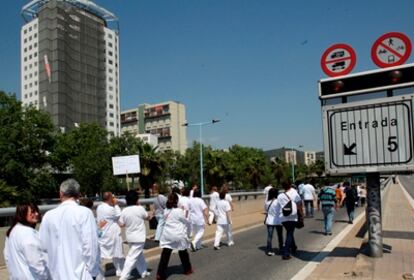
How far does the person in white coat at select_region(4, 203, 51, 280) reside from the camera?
473 cm

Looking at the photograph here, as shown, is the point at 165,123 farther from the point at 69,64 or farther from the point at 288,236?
the point at 288,236

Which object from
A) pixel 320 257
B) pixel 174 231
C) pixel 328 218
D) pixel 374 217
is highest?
pixel 374 217

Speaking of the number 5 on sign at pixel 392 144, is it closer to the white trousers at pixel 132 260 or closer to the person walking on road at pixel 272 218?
the person walking on road at pixel 272 218

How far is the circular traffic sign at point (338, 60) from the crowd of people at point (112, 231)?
3.32m

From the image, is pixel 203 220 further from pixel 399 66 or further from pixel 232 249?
pixel 399 66

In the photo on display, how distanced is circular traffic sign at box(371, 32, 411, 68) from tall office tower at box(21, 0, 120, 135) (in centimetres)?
10301

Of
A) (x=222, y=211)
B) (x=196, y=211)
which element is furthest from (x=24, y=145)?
(x=222, y=211)

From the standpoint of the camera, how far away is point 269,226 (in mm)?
11516

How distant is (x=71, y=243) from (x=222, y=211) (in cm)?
924

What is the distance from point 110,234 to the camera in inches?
355

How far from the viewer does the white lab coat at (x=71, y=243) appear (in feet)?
14.6

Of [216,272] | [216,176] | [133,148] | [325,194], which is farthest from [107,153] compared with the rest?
[216,272]

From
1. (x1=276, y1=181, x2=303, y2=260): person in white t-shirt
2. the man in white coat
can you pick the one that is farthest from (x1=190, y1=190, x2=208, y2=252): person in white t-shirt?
the man in white coat

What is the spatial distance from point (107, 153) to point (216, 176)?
16574mm
